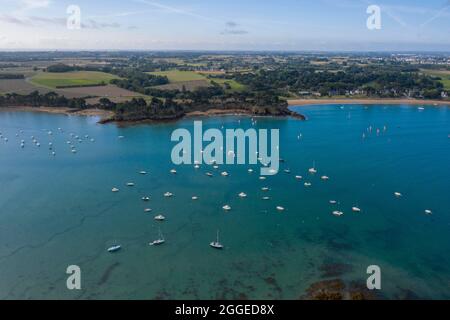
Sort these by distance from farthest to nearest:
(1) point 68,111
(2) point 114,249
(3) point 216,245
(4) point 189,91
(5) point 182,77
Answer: (5) point 182,77, (4) point 189,91, (1) point 68,111, (3) point 216,245, (2) point 114,249

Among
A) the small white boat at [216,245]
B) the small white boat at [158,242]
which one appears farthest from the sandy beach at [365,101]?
the small white boat at [158,242]

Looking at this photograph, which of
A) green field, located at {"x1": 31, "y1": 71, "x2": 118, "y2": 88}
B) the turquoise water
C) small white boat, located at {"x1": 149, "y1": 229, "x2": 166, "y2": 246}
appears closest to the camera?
the turquoise water

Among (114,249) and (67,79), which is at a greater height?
(67,79)

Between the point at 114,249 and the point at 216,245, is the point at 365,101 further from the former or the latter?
the point at 114,249

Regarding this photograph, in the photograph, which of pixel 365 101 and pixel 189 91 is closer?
Answer: pixel 189 91

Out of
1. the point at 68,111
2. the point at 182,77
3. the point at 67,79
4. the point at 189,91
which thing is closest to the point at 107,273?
the point at 68,111

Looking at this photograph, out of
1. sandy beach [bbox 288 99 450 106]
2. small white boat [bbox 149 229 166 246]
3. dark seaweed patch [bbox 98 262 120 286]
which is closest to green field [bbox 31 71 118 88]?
sandy beach [bbox 288 99 450 106]

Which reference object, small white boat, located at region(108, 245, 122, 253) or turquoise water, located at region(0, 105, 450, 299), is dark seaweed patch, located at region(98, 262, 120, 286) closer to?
turquoise water, located at region(0, 105, 450, 299)
